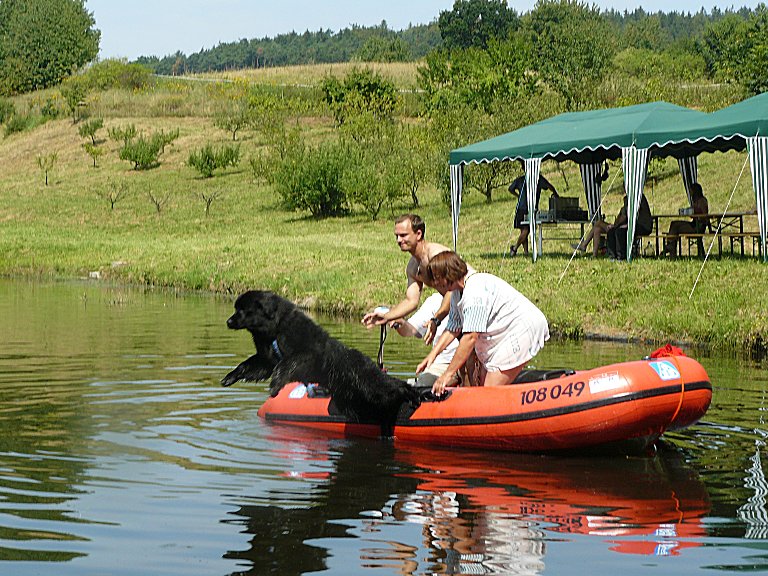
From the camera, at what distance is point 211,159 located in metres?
46.5

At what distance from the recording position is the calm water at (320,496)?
6387 millimetres

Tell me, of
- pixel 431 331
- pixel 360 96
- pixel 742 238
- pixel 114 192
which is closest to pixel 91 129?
pixel 114 192

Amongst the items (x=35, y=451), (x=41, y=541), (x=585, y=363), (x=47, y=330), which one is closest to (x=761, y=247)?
(x=585, y=363)

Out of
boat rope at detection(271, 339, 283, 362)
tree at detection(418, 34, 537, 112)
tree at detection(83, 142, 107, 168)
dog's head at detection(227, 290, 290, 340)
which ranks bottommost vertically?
boat rope at detection(271, 339, 283, 362)

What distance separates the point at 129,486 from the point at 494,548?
277 centimetres

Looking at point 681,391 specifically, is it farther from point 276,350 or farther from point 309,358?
point 276,350

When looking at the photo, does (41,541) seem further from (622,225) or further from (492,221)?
(492,221)

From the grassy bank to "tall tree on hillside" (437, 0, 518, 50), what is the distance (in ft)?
199

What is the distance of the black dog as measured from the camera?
9641 mm

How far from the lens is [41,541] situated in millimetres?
6637

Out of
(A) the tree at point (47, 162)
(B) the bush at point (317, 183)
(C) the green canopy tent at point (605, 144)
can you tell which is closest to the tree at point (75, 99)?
(A) the tree at point (47, 162)

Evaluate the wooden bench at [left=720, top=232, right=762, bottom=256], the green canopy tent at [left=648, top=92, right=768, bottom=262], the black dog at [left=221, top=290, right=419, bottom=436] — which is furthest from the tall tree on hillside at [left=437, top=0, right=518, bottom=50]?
the black dog at [left=221, top=290, right=419, bottom=436]

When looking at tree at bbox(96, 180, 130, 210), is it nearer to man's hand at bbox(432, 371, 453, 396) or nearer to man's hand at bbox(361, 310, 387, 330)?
man's hand at bbox(361, 310, 387, 330)

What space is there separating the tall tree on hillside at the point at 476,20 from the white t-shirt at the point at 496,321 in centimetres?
10624
